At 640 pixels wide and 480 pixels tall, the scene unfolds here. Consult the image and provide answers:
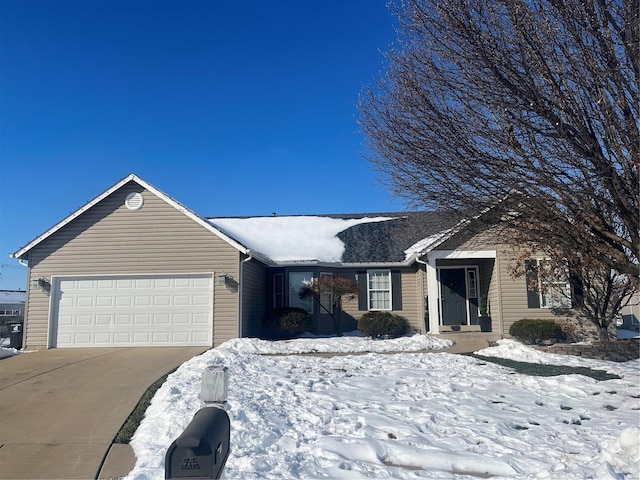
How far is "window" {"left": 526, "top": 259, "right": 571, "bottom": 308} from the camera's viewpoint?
14.8m

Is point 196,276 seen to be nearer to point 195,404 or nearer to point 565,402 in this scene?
point 195,404

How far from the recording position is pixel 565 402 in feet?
25.9

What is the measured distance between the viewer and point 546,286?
49.8 ft

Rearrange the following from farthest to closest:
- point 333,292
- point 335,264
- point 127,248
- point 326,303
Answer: point 326,303
point 335,264
point 333,292
point 127,248

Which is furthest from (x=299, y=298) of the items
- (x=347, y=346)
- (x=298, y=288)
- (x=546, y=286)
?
(x=546, y=286)

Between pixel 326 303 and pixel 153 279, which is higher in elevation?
pixel 153 279

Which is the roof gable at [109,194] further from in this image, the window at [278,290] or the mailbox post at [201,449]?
the mailbox post at [201,449]

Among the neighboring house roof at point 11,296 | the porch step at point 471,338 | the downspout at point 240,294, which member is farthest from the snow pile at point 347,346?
the neighboring house roof at point 11,296

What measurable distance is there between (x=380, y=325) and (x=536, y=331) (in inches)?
183

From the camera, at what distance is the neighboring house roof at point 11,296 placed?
125 feet

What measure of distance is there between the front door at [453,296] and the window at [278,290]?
577 cm

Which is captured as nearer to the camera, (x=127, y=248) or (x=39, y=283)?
(x=39, y=283)

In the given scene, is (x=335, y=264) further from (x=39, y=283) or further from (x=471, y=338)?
(x=39, y=283)

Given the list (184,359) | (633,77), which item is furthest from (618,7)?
(184,359)
